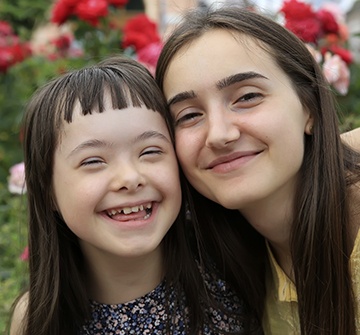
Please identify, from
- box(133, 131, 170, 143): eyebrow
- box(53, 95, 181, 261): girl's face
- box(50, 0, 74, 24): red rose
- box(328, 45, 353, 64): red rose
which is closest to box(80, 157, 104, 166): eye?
box(53, 95, 181, 261): girl's face

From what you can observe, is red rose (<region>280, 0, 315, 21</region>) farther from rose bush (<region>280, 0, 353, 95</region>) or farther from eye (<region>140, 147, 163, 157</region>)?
eye (<region>140, 147, 163, 157</region>)

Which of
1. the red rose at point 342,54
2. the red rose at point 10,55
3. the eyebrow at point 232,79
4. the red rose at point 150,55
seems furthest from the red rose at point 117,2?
the eyebrow at point 232,79

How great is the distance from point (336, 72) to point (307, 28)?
0.26 meters

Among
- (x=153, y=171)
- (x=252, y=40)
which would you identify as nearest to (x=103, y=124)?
(x=153, y=171)

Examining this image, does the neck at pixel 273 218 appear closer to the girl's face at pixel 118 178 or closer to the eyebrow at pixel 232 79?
the girl's face at pixel 118 178

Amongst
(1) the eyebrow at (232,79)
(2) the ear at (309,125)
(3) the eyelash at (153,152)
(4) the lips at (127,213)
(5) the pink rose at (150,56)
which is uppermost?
(5) the pink rose at (150,56)

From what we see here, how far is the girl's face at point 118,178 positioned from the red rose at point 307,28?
4.11 feet

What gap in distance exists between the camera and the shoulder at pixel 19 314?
7.77 feet

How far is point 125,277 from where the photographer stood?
2297 mm

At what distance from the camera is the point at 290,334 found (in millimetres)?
2355

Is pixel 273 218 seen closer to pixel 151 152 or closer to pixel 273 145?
pixel 273 145

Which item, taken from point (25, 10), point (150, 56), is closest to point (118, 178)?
point (150, 56)

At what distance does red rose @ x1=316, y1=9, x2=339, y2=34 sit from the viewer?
10.8 ft

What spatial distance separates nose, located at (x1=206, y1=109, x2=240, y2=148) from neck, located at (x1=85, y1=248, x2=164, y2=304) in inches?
19.6
